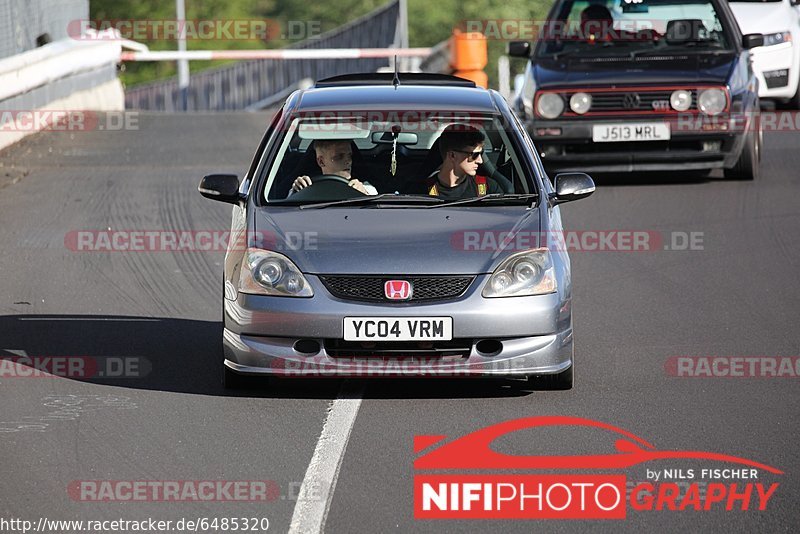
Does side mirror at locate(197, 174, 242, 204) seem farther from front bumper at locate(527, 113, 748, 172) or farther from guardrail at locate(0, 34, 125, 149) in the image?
guardrail at locate(0, 34, 125, 149)

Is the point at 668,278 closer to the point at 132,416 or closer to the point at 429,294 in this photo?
the point at 429,294

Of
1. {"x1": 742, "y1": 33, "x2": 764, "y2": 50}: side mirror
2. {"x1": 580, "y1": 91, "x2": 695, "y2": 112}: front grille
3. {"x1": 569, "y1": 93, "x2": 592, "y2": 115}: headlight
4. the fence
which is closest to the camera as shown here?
{"x1": 580, "y1": 91, "x2": 695, "y2": 112}: front grille

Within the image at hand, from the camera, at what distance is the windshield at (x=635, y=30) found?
16.1 meters

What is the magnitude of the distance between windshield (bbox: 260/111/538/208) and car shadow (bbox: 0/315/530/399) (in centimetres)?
94

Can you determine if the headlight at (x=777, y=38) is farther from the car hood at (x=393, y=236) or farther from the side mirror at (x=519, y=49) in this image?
the car hood at (x=393, y=236)

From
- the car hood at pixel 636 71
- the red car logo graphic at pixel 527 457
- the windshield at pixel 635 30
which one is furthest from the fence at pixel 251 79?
the red car logo graphic at pixel 527 457

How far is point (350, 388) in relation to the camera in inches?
318

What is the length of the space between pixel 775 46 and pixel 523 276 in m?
14.4

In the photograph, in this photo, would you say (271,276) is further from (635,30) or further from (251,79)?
(251,79)

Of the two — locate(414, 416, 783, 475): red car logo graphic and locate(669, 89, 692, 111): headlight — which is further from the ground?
locate(669, 89, 692, 111): headlight

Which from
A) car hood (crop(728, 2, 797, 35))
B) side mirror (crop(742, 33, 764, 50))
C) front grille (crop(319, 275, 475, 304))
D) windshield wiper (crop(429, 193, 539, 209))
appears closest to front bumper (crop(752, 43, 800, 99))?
car hood (crop(728, 2, 797, 35))

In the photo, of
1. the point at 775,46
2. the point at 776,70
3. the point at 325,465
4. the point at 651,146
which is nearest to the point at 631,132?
the point at 651,146

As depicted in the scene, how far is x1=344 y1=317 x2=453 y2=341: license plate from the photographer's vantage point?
24.6ft

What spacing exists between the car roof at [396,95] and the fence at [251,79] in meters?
32.5
